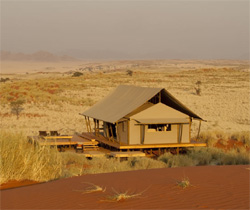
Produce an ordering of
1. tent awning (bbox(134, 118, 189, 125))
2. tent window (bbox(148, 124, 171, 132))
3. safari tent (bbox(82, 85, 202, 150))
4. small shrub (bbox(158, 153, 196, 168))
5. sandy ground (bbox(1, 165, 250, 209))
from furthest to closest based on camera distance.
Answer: tent window (bbox(148, 124, 171, 132)) < safari tent (bbox(82, 85, 202, 150)) < tent awning (bbox(134, 118, 189, 125)) < small shrub (bbox(158, 153, 196, 168)) < sandy ground (bbox(1, 165, 250, 209))

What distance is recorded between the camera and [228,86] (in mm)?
63938

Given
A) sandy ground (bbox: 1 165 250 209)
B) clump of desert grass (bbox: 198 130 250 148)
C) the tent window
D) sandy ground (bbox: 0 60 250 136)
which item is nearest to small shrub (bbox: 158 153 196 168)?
the tent window

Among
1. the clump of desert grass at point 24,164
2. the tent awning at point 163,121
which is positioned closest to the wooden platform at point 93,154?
the tent awning at point 163,121

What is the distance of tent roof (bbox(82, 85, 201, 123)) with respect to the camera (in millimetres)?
20734

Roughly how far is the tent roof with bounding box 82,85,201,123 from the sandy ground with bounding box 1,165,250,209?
893cm

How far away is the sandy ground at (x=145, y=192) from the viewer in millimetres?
8172

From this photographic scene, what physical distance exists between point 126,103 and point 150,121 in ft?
7.84

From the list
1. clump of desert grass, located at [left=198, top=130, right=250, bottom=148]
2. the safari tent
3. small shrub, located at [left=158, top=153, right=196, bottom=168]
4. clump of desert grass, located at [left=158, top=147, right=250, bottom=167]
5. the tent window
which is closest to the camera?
small shrub, located at [left=158, top=153, right=196, bottom=168]

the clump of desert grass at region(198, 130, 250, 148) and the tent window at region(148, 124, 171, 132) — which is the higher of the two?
the tent window at region(148, 124, 171, 132)

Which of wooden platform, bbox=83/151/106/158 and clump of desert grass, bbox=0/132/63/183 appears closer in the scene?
clump of desert grass, bbox=0/132/63/183

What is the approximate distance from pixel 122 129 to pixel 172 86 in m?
43.4

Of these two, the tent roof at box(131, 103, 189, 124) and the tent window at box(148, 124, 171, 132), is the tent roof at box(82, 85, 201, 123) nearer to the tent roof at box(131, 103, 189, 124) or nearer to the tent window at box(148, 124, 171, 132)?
the tent roof at box(131, 103, 189, 124)

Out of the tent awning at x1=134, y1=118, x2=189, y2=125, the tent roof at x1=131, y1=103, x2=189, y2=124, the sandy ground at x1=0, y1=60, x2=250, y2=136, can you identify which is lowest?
the sandy ground at x1=0, y1=60, x2=250, y2=136

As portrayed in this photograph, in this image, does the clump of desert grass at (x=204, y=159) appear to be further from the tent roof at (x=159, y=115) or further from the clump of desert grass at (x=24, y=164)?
the clump of desert grass at (x=24, y=164)
